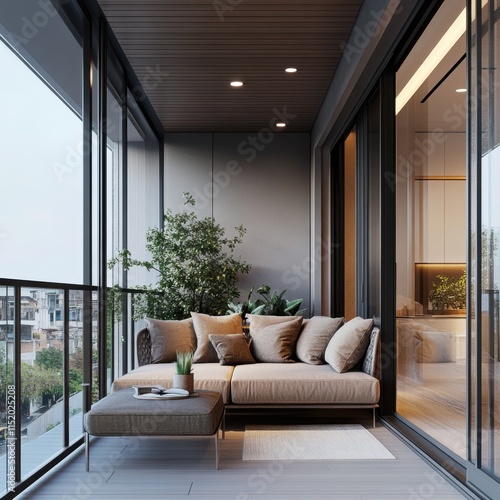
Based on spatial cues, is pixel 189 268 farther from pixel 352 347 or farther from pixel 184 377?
pixel 184 377

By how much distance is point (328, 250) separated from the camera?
25.4 ft

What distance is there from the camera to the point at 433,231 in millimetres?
4039

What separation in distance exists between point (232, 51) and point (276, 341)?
2376 mm

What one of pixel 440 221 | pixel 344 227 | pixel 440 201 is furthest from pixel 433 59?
pixel 344 227

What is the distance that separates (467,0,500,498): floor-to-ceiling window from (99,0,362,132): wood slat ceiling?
1.85 m

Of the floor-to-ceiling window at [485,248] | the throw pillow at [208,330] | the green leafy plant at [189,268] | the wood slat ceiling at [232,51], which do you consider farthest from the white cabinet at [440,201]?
the green leafy plant at [189,268]

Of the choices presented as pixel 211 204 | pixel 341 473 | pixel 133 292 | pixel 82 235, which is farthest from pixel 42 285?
pixel 211 204

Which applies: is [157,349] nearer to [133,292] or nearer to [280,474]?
[133,292]

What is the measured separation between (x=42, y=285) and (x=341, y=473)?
1781mm

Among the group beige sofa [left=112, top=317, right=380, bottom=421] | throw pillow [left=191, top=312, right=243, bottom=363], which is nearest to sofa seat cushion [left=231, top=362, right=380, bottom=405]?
beige sofa [left=112, top=317, right=380, bottom=421]

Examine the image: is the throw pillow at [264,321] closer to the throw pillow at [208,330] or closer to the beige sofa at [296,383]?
the throw pillow at [208,330]

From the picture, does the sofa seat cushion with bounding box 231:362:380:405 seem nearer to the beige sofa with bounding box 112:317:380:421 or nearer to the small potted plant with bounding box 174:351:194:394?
the beige sofa with bounding box 112:317:380:421

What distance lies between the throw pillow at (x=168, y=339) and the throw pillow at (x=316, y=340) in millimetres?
902

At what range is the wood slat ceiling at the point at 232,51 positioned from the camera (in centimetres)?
477
